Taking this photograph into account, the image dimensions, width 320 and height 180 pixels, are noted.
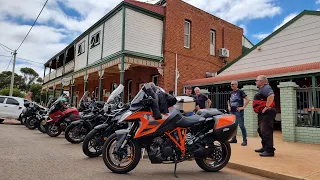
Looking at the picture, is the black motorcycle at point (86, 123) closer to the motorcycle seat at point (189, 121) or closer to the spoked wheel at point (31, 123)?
the motorcycle seat at point (189, 121)

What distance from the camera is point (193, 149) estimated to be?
440 centimetres

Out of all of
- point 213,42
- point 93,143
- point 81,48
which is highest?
point 213,42

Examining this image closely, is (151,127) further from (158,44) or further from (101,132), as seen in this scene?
(158,44)

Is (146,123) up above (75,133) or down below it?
above

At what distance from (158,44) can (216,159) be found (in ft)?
34.3

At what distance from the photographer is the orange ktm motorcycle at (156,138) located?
13.8 ft

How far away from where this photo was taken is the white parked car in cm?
1422

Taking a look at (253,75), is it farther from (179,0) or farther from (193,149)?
(193,149)

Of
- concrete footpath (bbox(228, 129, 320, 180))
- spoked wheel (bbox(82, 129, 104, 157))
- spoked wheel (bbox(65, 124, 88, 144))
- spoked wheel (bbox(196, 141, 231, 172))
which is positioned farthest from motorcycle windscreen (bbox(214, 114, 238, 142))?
spoked wheel (bbox(65, 124, 88, 144))

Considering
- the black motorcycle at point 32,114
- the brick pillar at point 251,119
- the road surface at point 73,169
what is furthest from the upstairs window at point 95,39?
the road surface at point 73,169

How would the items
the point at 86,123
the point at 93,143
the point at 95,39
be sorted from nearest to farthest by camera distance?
1. the point at 93,143
2. the point at 86,123
3. the point at 95,39

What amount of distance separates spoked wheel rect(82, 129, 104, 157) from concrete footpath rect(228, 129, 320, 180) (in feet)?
9.57

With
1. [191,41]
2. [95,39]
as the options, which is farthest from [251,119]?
[95,39]

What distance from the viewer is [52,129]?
9086 millimetres
